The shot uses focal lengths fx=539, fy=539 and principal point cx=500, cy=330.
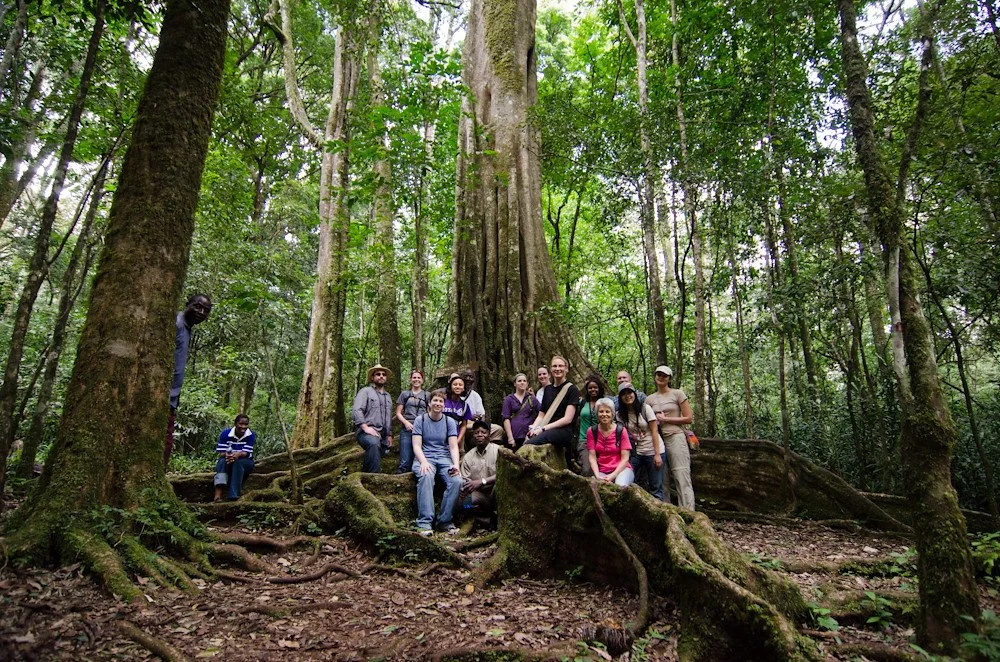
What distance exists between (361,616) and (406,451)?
10.1 ft

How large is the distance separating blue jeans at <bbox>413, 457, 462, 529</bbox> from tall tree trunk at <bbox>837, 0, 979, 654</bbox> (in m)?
4.23

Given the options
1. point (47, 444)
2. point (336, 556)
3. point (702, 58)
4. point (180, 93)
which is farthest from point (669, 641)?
point (47, 444)

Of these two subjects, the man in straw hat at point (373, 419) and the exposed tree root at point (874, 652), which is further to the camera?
the man in straw hat at point (373, 419)

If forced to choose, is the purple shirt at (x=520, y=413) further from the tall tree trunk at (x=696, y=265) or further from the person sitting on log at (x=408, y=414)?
the tall tree trunk at (x=696, y=265)

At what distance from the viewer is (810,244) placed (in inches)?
336

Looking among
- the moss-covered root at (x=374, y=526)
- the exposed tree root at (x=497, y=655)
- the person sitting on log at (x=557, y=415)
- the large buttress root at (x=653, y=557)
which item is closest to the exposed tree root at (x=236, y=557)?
the moss-covered root at (x=374, y=526)

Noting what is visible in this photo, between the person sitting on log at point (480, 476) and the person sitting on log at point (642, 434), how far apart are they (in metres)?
1.55

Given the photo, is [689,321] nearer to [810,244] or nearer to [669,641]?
[810,244]

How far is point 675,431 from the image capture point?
6.40m

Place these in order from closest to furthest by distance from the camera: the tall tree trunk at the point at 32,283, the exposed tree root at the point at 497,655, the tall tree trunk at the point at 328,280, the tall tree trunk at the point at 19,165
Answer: the exposed tree root at the point at 497,655 → the tall tree trunk at the point at 32,283 → the tall tree trunk at the point at 19,165 → the tall tree trunk at the point at 328,280

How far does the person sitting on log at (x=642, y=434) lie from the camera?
6176 millimetres

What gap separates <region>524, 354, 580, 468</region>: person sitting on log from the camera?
668cm

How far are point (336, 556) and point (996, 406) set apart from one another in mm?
10141

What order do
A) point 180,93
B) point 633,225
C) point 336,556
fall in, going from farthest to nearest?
point 633,225 → point 336,556 → point 180,93
